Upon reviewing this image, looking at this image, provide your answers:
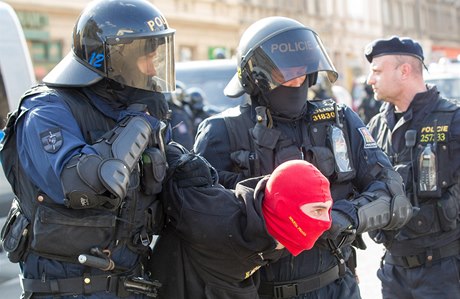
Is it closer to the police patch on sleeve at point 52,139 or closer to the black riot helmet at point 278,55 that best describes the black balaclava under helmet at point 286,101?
the black riot helmet at point 278,55

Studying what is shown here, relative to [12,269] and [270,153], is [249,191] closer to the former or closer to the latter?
[270,153]

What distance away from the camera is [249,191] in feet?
9.62

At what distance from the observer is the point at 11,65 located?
204 inches

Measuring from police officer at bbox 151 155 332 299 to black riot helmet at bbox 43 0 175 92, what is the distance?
375mm

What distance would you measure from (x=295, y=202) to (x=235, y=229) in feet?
0.96

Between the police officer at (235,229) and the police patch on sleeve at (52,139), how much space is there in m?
0.52

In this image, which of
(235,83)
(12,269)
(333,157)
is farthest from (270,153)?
(12,269)

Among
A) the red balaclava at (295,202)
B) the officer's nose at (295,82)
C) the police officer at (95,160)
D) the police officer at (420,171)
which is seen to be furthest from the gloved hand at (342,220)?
the police officer at (420,171)

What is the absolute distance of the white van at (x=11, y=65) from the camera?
5.10m

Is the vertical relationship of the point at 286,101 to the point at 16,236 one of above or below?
above

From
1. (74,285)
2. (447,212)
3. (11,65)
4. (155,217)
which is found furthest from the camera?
(11,65)

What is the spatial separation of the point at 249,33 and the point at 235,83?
27 centimetres

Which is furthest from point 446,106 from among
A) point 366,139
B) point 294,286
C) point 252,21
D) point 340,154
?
point 252,21

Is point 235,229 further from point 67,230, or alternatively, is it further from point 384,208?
point 384,208
